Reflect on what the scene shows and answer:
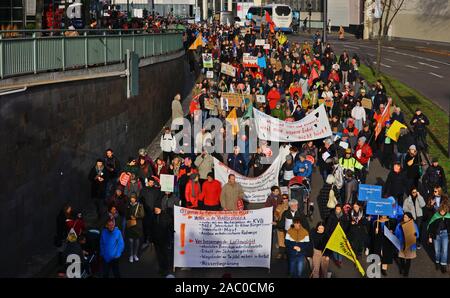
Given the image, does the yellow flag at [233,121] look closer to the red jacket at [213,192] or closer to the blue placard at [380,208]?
the red jacket at [213,192]

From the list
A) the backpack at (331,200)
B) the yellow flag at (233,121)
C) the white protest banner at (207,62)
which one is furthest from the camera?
the white protest banner at (207,62)

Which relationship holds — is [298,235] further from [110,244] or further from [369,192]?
[110,244]

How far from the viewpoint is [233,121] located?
81.6 feet

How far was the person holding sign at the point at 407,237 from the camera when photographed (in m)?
15.3

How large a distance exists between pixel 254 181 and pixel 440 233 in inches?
187

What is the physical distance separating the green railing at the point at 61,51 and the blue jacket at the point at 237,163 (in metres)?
4.07

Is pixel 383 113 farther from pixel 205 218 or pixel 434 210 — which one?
pixel 205 218

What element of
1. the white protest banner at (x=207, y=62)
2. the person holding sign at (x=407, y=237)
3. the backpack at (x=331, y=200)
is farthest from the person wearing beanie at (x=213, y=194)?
the white protest banner at (x=207, y=62)

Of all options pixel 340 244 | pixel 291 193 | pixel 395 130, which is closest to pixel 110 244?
pixel 340 244

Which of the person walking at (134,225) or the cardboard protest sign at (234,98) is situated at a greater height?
the cardboard protest sign at (234,98)

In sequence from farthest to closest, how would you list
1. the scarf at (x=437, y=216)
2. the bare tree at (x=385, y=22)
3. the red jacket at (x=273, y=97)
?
the bare tree at (x=385, y=22) < the red jacket at (x=273, y=97) < the scarf at (x=437, y=216)

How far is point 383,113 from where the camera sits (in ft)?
74.9

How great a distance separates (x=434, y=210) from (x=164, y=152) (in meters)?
8.67

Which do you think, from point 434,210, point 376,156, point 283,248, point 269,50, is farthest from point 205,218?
point 269,50
